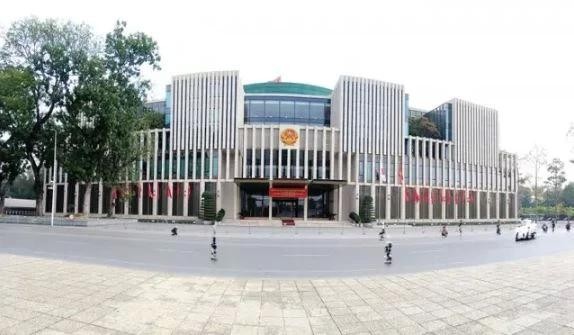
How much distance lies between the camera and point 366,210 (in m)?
45.6

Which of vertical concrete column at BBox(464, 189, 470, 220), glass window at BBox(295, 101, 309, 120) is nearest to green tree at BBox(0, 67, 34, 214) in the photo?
glass window at BBox(295, 101, 309, 120)

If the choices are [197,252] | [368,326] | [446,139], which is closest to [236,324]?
[368,326]

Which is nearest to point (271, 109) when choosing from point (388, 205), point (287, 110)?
point (287, 110)

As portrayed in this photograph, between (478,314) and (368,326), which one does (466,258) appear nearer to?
(478,314)

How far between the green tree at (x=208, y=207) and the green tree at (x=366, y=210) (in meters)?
19.6

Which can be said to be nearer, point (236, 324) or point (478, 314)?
point (236, 324)

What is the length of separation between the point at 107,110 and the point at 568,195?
100847 millimetres

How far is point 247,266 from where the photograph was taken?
496 inches

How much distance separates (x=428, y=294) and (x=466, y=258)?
8.50m

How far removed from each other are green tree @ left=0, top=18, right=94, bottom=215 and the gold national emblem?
2450 centimetres

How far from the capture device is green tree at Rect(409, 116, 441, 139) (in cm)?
5775

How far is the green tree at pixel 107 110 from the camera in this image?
3366 cm

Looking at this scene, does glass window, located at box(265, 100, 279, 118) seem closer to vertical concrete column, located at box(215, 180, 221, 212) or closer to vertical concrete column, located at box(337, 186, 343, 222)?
vertical concrete column, located at box(215, 180, 221, 212)

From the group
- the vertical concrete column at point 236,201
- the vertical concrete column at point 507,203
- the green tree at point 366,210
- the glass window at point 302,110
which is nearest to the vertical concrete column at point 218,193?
the vertical concrete column at point 236,201
